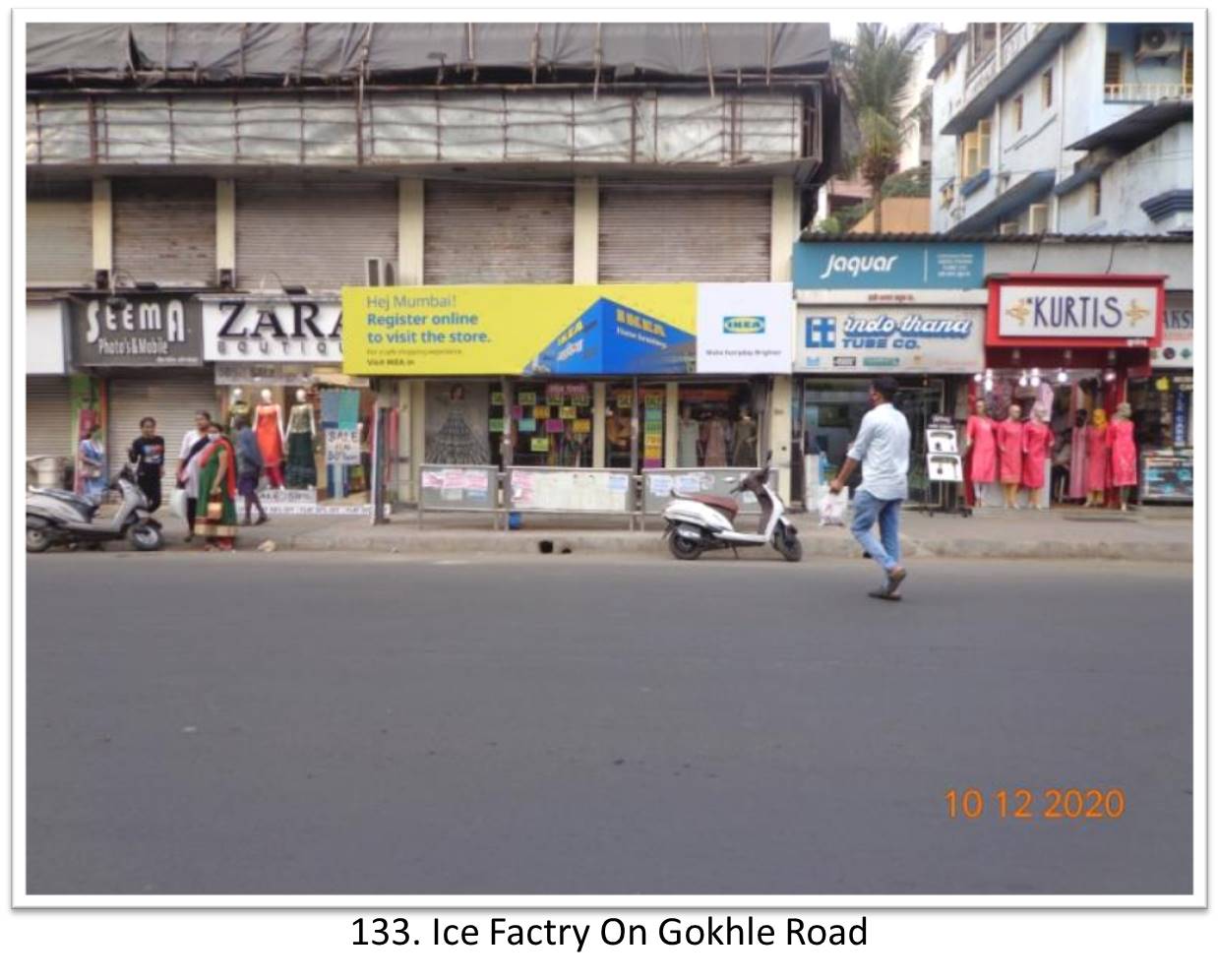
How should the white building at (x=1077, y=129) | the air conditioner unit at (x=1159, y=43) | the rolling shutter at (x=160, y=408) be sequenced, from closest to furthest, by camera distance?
the rolling shutter at (x=160, y=408)
the white building at (x=1077, y=129)
the air conditioner unit at (x=1159, y=43)

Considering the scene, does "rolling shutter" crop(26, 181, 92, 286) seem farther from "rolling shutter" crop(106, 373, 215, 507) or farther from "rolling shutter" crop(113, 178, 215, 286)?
"rolling shutter" crop(106, 373, 215, 507)

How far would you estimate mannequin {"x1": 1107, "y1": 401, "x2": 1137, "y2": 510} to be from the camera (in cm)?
1659

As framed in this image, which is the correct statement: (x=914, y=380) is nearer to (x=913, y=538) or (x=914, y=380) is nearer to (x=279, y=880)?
(x=913, y=538)

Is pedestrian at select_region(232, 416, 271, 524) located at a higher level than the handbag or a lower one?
higher

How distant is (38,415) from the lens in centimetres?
1838

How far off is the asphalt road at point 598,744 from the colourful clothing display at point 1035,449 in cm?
822

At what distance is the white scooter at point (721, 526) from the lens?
40.0ft

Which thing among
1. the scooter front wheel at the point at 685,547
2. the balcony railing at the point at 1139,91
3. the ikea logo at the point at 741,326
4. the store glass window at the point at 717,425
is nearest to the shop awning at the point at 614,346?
the ikea logo at the point at 741,326

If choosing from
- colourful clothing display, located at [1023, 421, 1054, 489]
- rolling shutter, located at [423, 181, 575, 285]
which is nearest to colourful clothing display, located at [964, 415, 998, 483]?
colourful clothing display, located at [1023, 421, 1054, 489]

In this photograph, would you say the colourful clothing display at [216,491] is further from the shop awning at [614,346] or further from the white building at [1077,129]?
the white building at [1077,129]

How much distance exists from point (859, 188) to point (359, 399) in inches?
1501

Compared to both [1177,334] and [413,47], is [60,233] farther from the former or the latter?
[1177,334]

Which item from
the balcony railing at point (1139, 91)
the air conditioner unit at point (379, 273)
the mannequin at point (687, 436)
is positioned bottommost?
the mannequin at point (687, 436)

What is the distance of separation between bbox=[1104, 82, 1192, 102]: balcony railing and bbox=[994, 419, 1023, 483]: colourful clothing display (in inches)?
375
